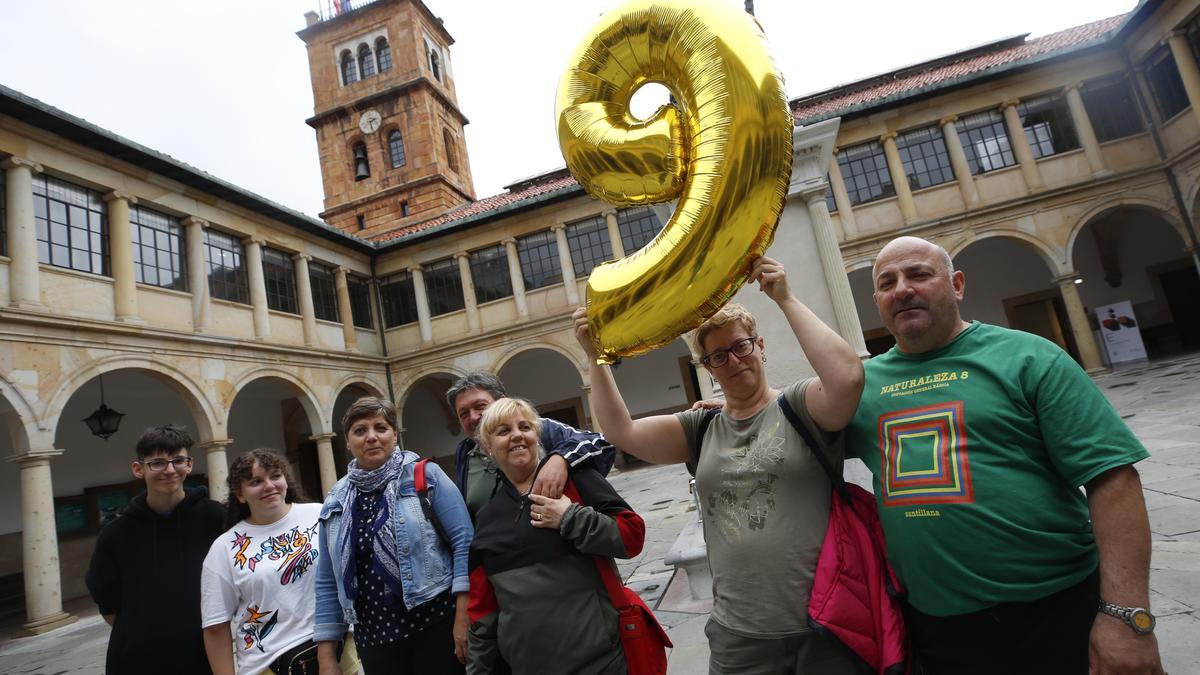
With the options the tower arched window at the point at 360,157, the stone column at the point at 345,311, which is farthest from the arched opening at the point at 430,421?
the tower arched window at the point at 360,157

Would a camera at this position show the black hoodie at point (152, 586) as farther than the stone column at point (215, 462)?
No

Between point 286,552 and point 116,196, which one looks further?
point 116,196

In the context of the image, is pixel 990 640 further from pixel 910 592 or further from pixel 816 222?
pixel 816 222

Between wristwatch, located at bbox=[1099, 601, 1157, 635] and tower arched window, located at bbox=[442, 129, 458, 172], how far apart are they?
24.6m

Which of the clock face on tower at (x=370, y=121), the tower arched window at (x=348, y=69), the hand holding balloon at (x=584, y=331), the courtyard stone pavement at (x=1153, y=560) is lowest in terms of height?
the courtyard stone pavement at (x=1153, y=560)

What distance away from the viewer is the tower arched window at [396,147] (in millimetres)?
22516

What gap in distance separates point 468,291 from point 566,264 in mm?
2777

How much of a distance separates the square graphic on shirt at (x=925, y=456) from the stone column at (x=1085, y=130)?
17.1m

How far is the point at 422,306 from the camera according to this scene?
1622 centimetres

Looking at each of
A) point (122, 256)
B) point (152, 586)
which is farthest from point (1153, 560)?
point (122, 256)

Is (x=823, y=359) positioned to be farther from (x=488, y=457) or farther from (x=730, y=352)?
(x=488, y=457)

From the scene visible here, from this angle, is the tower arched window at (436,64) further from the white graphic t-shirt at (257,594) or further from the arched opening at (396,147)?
the white graphic t-shirt at (257,594)

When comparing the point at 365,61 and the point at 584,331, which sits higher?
the point at 365,61


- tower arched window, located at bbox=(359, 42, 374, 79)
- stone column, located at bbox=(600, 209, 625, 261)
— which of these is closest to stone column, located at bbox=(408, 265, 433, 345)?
stone column, located at bbox=(600, 209, 625, 261)
